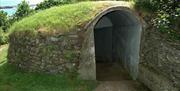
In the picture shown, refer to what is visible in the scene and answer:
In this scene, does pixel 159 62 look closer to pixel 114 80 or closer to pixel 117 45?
pixel 114 80

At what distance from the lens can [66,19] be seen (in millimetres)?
11141

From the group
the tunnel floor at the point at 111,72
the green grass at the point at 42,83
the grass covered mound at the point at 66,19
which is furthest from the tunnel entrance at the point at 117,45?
the green grass at the point at 42,83

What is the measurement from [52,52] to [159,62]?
364cm

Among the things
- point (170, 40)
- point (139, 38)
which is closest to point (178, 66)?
point (170, 40)

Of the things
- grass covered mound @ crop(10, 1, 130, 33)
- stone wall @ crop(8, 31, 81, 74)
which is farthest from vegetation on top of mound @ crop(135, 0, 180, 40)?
stone wall @ crop(8, 31, 81, 74)

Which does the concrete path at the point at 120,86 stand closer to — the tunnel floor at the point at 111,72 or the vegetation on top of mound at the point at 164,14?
the tunnel floor at the point at 111,72

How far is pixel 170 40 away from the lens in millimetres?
9070

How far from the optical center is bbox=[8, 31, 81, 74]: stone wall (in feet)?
35.2

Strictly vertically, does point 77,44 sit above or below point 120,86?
above

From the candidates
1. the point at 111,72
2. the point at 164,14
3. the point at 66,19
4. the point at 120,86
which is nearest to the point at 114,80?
the point at 120,86

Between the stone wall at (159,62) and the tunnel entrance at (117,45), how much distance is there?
537 mm

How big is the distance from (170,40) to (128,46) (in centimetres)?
339

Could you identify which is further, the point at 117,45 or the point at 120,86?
the point at 117,45

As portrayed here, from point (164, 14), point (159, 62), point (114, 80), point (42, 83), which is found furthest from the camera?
point (114, 80)
